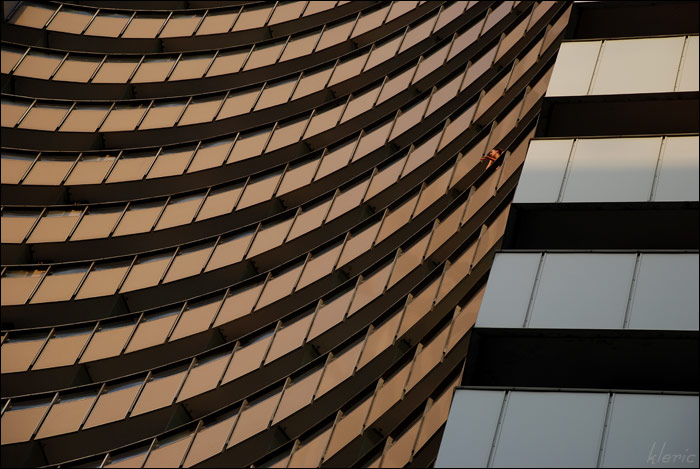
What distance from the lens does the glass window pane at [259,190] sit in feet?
105

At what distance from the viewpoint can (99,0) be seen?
1495 inches

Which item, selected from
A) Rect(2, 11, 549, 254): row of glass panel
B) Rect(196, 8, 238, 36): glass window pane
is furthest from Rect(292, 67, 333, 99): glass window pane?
Rect(196, 8, 238, 36): glass window pane

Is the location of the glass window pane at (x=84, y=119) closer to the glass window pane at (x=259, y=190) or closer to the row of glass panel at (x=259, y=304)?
the glass window pane at (x=259, y=190)

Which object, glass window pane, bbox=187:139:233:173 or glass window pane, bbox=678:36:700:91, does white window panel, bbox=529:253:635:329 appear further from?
glass window pane, bbox=187:139:233:173

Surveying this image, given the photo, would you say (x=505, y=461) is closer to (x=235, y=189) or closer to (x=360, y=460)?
(x=360, y=460)

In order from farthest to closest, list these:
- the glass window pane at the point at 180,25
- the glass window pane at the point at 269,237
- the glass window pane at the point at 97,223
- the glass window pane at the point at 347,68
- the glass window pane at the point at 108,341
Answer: the glass window pane at the point at 180,25 < the glass window pane at the point at 347,68 < the glass window pane at the point at 97,223 < the glass window pane at the point at 269,237 < the glass window pane at the point at 108,341

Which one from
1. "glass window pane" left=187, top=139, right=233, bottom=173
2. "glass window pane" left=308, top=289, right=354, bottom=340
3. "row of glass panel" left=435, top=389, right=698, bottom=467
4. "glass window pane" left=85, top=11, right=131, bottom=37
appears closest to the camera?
"row of glass panel" left=435, top=389, right=698, bottom=467

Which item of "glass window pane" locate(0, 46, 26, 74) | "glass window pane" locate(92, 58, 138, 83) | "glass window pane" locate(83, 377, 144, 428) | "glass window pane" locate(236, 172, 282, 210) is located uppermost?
"glass window pane" locate(92, 58, 138, 83)

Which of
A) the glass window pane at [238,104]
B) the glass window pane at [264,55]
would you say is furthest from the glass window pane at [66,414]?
the glass window pane at [264,55]

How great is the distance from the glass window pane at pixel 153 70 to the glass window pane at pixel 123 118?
1420mm

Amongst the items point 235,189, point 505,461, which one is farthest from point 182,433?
point 505,461

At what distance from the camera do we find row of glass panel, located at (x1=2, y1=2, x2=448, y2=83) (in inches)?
1377

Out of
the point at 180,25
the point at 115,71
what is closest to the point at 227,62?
the point at 180,25

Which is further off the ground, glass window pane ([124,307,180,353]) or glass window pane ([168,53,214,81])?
glass window pane ([168,53,214,81])
